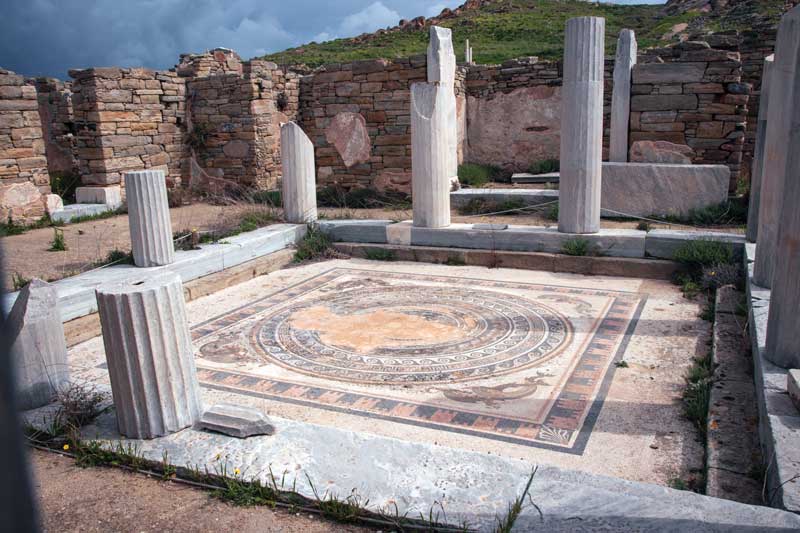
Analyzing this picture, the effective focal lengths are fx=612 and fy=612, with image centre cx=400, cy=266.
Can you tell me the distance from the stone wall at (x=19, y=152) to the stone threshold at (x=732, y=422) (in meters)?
9.82

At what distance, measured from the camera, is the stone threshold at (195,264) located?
5.45m

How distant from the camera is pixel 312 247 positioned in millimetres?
8289

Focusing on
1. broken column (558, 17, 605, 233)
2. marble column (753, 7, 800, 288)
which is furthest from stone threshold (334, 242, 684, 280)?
marble column (753, 7, 800, 288)

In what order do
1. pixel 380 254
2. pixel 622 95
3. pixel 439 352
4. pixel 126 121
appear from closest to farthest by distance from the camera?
pixel 439 352 → pixel 380 254 → pixel 622 95 → pixel 126 121

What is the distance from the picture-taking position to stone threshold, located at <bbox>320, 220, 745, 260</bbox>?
690cm

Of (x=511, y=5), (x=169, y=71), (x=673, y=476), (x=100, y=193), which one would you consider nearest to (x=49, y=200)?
(x=100, y=193)

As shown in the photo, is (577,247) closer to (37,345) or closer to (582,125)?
(582,125)

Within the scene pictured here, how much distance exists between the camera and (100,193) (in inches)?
442

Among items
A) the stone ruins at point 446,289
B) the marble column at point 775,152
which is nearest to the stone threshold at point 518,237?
the stone ruins at point 446,289

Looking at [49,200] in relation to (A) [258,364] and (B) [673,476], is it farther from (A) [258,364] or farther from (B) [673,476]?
(B) [673,476]

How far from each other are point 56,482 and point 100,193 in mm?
9554

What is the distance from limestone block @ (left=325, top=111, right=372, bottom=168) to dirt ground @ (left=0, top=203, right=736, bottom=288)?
1394 millimetres

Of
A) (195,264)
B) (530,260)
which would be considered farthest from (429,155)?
(195,264)

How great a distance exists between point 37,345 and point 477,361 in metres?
2.94
